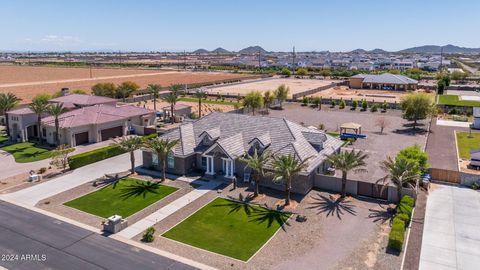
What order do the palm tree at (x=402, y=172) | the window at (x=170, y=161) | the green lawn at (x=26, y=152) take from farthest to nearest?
the green lawn at (x=26, y=152)
the window at (x=170, y=161)
the palm tree at (x=402, y=172)

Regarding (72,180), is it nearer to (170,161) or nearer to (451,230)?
(170,161)

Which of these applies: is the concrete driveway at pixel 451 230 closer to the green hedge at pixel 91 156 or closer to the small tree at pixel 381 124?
the small tree at pixel 381 124

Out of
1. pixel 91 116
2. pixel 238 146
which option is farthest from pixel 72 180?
pixel 91 116

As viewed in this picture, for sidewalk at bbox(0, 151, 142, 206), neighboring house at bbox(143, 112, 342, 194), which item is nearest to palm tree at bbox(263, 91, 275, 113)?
neighboring house at bbox(143, 112, 342, 194)

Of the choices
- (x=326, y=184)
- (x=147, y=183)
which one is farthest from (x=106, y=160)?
(x=326, y=184)

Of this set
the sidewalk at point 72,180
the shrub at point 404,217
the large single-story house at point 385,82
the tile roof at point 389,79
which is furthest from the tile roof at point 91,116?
the tile roof at point 389,79
